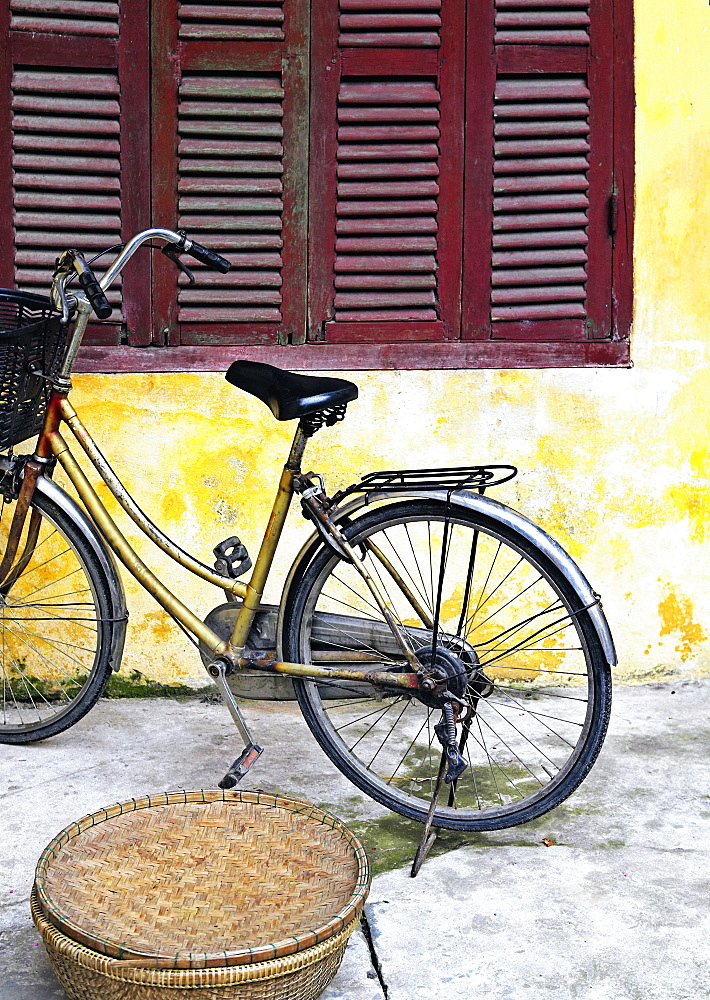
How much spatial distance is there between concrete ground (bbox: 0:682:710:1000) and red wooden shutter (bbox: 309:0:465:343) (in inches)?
60.1

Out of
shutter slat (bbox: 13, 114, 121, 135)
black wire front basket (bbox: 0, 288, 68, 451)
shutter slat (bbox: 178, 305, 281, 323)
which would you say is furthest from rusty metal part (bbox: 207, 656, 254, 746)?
shutter slat (bbox: 13, 114, 121, 135)

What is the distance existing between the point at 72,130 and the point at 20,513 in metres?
1.40

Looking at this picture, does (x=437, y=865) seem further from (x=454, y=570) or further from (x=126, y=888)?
(x=454, y=570)

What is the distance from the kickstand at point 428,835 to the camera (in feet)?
9.19

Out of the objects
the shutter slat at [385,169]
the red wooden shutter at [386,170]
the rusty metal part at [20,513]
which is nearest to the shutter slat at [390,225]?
the red wooden shutter at [386,170]

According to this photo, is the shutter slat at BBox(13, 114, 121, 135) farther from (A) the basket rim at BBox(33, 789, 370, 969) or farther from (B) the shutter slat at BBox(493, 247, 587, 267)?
(A) the basket rim at BBox(33, 789, 370, 969)

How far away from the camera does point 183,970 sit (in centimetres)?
210

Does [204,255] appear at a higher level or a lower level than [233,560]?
higher

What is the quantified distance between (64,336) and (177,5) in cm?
143

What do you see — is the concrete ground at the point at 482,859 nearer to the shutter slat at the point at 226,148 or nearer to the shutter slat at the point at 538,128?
the shutter slat at the point at 226,148

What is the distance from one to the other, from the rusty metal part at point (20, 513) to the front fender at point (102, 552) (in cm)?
3

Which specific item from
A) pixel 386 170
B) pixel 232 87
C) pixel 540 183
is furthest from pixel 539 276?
pixel 232 87

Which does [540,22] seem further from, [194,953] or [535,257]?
[194,953]

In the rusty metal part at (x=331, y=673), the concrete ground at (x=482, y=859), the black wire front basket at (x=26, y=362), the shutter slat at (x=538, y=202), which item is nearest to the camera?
the concrete ground at (x=482, y=859)
